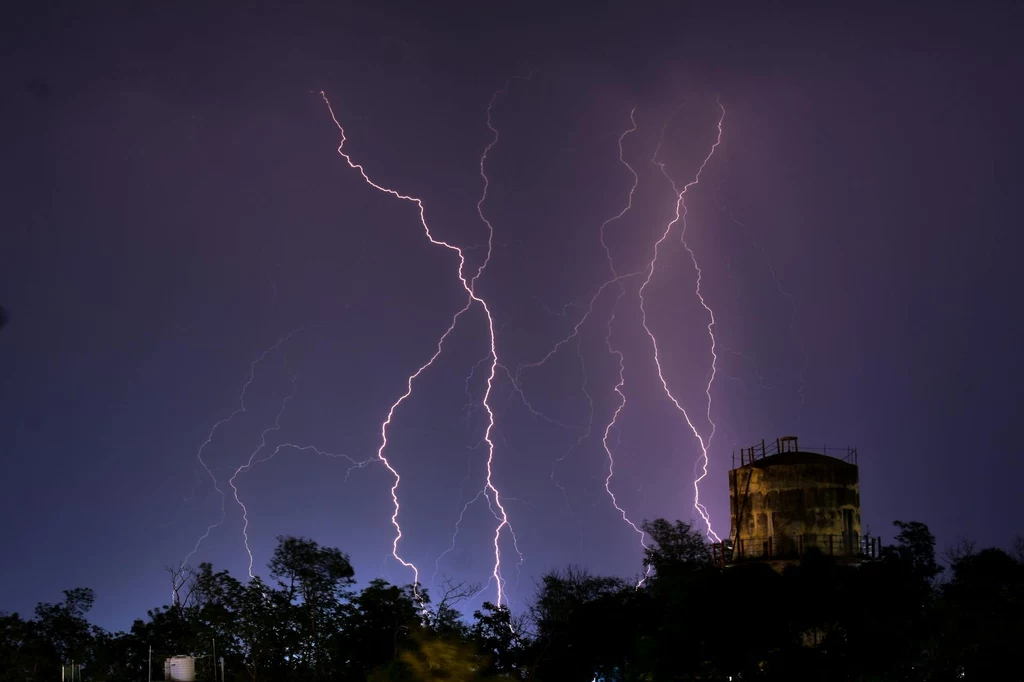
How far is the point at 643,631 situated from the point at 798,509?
709 cm

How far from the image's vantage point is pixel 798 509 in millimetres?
38750

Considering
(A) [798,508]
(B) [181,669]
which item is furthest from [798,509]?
(B) [181,669]

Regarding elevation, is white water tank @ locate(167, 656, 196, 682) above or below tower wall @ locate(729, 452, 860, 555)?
below

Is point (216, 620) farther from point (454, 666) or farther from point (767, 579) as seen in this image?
point (454, 666)

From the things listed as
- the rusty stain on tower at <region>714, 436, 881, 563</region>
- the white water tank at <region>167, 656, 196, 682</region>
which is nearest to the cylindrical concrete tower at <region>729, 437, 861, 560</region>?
the rusty stain on tower at <region>714, 436, 881, 563</region>

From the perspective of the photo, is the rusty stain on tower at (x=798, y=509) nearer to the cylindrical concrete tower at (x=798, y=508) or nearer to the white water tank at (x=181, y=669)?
the cylindrical concrete tower at (x=798, y=508)

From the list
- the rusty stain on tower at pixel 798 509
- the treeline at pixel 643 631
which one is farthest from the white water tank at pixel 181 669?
the rusty stain on tower at pixel 798 509

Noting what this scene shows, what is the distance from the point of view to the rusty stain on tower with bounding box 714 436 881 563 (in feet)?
126

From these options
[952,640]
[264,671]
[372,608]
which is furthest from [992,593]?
[264,671]

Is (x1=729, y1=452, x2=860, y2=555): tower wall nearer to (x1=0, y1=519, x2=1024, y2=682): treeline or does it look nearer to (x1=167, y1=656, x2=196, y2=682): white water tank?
(x1=0, y1=519, x2=1024, y2=682): treeline

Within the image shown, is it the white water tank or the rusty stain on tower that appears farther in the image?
the rusty stain on tower

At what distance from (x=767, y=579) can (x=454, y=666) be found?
15.1m

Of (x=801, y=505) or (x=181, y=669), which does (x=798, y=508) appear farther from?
(x=181, y=669)

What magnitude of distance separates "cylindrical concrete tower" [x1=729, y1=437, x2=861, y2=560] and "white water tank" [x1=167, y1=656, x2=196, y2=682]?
20.2 metres
